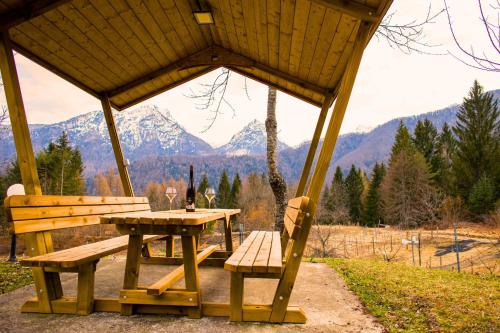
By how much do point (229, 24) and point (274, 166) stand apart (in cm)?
403

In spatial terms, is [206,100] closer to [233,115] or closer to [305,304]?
[233,115]

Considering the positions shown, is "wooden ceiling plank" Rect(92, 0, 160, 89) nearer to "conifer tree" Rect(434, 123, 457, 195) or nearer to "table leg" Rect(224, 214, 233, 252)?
"table leg" Rect(224, 214, 233, 252)

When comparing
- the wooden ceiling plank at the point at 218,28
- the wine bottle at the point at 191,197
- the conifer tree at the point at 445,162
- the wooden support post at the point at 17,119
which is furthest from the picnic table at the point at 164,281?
the conifer tree at the point at 445,162

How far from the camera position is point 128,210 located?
15.8ft

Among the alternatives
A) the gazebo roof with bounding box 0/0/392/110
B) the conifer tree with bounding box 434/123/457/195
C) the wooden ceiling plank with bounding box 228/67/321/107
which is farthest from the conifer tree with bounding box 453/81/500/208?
the gazebo roof with bounding box 0/0/392/110

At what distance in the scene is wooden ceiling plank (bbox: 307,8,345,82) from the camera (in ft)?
10.7

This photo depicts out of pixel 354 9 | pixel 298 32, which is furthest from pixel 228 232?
pixel 354 9

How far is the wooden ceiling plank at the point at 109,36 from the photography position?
3.55m

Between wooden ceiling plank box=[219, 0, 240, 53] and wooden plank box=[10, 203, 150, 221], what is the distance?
2655 mm

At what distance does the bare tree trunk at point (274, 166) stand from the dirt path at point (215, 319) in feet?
12.1

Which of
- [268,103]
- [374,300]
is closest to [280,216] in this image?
[268,103]

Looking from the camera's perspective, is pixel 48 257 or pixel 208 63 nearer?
pixel 48 257

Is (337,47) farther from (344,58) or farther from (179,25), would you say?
(179,25)

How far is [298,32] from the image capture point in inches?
149
